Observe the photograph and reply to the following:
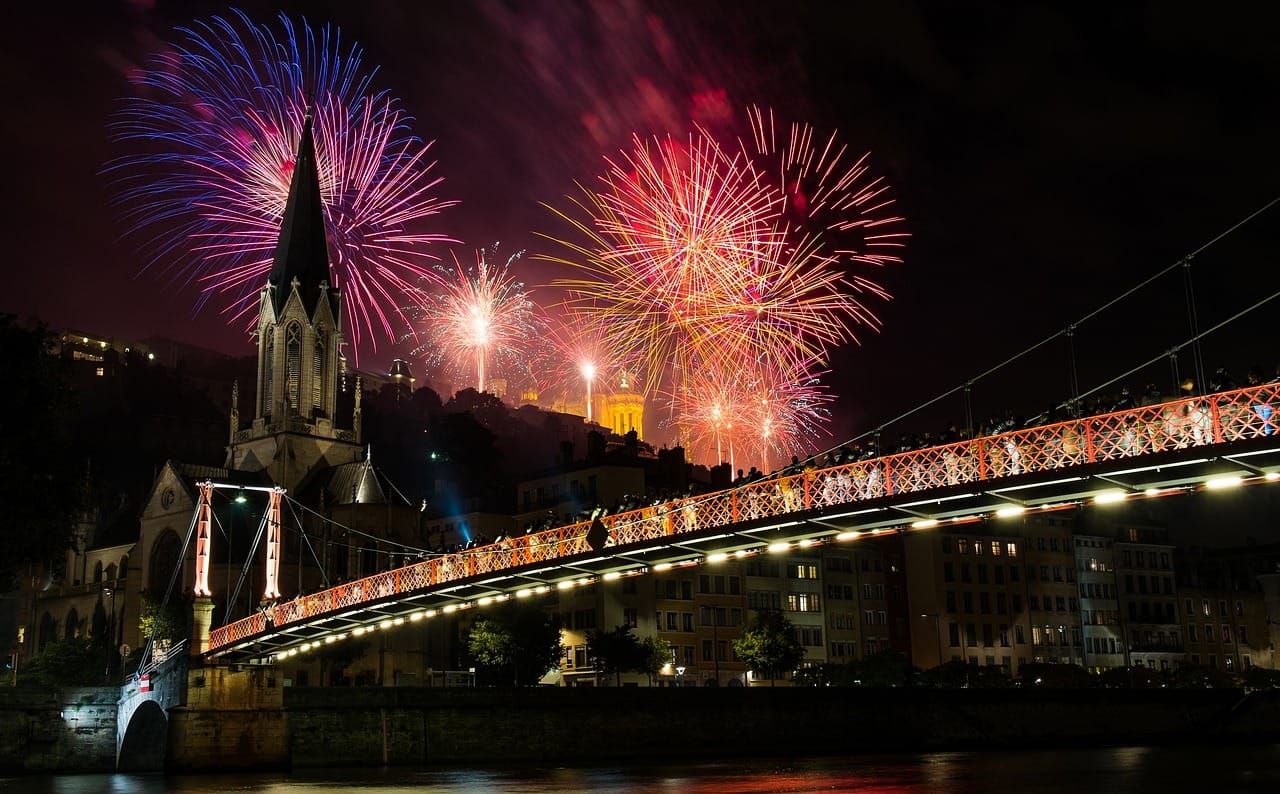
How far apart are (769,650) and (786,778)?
137ft

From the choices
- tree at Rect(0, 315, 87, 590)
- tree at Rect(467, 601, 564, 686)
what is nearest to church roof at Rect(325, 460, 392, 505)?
tree at Rect(467, 601, 564, 686)

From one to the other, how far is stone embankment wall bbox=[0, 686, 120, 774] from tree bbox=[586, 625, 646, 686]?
2882cm

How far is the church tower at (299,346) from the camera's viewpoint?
11244 cm

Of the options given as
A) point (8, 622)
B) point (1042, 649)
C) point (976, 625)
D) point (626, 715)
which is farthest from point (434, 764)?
point (8, 622)

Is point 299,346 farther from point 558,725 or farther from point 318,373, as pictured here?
point 558,725

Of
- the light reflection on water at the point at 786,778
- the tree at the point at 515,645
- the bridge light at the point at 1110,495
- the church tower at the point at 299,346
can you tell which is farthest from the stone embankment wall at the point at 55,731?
the bridge light at the point at 1110,495

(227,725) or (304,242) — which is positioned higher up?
(304,242)

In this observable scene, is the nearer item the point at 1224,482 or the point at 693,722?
the point at 1224,482

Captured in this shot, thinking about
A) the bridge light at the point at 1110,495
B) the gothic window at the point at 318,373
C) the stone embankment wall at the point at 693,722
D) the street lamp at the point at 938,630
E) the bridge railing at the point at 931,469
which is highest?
the gothic window at the point at 318,373

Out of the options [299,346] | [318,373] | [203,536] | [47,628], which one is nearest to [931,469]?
[203,536]

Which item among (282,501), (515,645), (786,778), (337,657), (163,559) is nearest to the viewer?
(786,778)

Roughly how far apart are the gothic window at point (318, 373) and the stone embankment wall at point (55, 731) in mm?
48677

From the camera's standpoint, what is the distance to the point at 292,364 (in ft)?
373

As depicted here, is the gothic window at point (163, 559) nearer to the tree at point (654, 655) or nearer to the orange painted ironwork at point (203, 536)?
the orange painted ironwork at point (203, 536)
